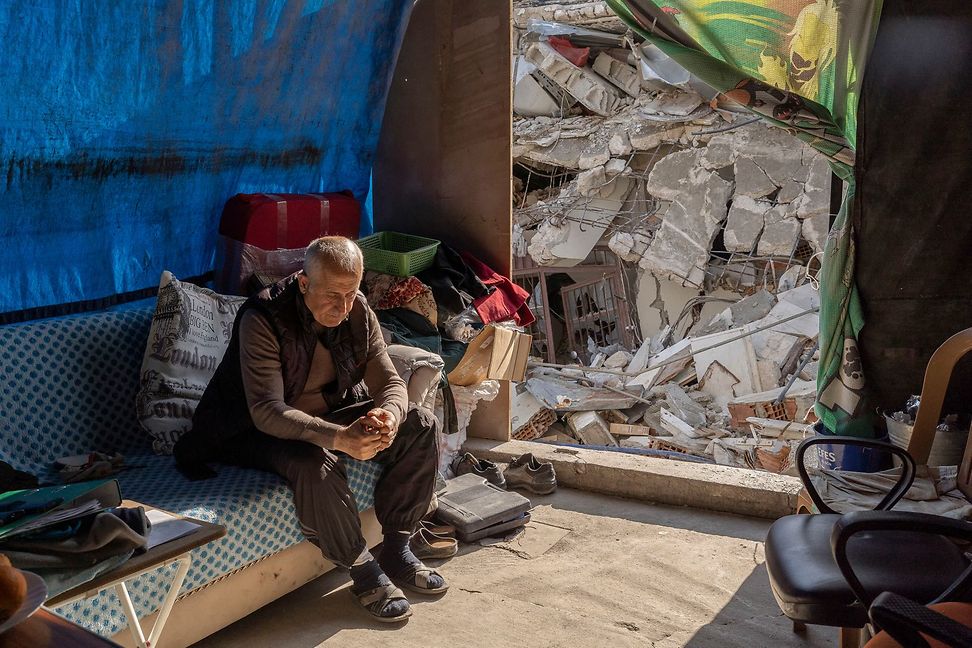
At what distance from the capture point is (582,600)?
3.46 meters

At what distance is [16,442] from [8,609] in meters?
2.23

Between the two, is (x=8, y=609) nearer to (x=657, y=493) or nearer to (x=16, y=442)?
(x=16, y=442)

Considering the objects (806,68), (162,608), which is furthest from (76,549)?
(806,68)

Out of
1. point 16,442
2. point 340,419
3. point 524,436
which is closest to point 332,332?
point 340,419

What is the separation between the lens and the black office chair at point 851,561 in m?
2.17

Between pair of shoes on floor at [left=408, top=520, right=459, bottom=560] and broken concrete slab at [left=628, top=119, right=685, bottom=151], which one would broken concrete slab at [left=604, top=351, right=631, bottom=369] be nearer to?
broken concrete slab at [left=628, top=119, right=685, bottom=151]

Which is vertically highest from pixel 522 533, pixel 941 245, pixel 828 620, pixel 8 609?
pixel 941 245

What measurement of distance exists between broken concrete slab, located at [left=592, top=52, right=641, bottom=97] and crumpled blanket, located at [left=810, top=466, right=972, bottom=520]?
1330 cm

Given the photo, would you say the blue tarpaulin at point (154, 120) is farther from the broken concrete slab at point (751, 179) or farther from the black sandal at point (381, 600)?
the broken concrete slab at point (751, 179)

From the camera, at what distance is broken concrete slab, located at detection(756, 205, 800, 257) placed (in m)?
13.7

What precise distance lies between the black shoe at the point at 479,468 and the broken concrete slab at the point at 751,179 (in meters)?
10.6

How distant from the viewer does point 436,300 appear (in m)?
4.74

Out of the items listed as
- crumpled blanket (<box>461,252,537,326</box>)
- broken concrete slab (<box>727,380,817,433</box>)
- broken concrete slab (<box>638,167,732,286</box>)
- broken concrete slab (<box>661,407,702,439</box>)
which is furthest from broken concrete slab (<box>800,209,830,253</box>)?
crumpled blanket (<box>461,252,537,326</box>)

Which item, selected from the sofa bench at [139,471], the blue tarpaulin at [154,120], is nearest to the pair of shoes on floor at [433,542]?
the sofa bench at [139,471]
